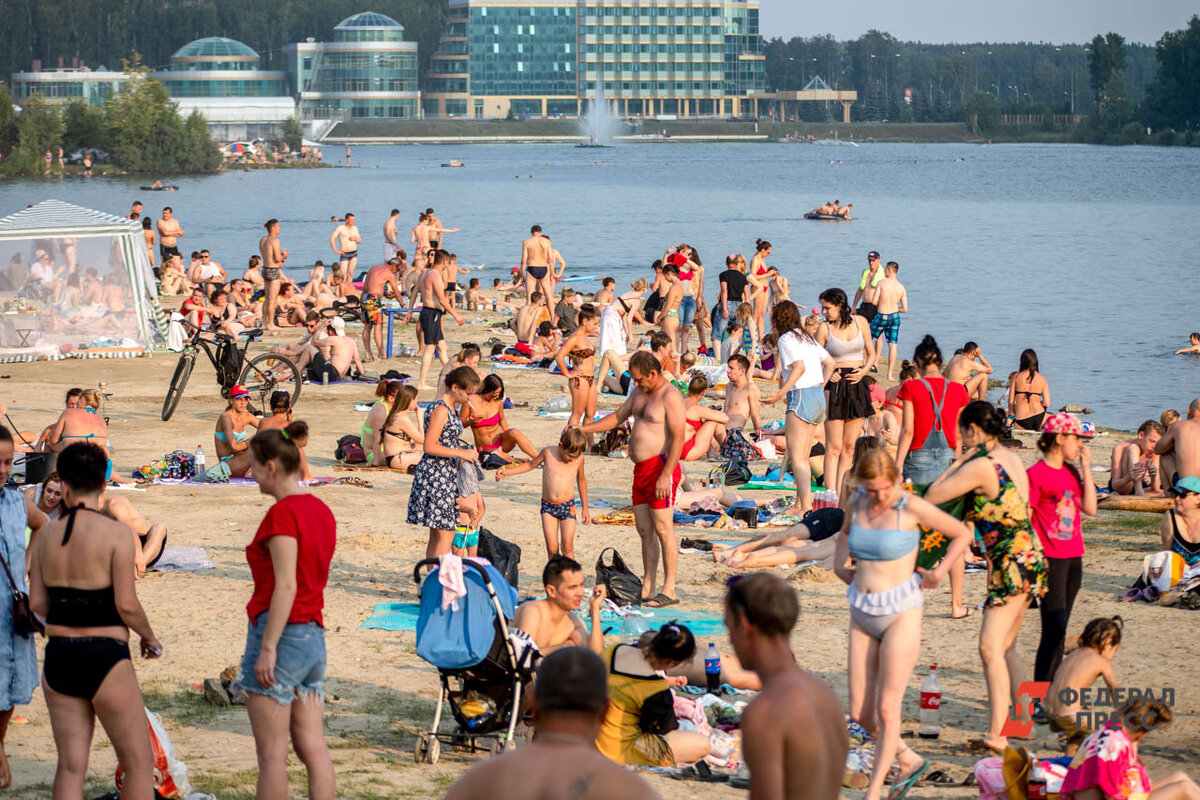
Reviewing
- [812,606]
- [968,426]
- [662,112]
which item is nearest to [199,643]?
[812,606]

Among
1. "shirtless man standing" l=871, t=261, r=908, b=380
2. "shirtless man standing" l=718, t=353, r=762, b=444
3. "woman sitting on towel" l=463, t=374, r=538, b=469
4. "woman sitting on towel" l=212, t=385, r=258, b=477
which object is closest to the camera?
"woman sitting on towel" l=463, t=374, r=538, b=469

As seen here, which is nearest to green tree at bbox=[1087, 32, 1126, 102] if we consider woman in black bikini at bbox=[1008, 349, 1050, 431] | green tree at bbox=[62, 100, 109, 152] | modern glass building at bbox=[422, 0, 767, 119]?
modern glass building at bbox=[422, 0, 767, 119]

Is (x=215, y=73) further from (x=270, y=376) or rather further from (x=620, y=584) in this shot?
(x=620, y=584)

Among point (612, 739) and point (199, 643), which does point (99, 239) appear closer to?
point (199, 643)

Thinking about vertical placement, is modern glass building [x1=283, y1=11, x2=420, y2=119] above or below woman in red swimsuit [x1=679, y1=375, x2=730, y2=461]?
above

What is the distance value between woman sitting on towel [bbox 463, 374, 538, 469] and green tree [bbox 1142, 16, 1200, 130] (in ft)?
464

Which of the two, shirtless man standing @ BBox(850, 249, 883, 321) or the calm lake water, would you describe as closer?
shirtless man standing @ BBox(850, 249, 883, 321)

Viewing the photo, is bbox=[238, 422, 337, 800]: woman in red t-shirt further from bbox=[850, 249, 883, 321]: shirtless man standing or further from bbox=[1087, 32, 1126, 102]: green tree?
bbox=[1087, 32, 1126, 102]: green tree

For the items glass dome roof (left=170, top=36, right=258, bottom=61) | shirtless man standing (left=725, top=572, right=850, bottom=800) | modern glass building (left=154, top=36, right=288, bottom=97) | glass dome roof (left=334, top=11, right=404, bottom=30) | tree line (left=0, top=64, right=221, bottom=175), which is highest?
glass dome roof (left=334, top=11, right=404, bottom=30)

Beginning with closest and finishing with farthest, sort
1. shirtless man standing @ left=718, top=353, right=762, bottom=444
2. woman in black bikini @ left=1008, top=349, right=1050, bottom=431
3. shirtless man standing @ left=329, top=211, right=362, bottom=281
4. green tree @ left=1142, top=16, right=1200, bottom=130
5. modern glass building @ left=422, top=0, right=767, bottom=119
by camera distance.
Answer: shirtless man standing @ left=718, top=353, right=762, bottom=444 < woman in black bikini @ left=1008, top=349, right=1050, bottom=431 < shirtless man standing @ left=329, top=211, right=362, bottom=281 < green tree @ left=1142, top=16, right=1200, bottom=130 < modern glass building @ left=422, top=0, right=767, bottom=119

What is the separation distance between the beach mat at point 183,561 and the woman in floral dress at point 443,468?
2.00 metres

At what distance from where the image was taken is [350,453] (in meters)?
14.2

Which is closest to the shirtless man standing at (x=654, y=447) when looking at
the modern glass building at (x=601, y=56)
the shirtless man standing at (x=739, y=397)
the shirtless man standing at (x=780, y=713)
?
the shirtless man standing at (x=739, y=397)

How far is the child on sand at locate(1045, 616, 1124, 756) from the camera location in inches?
267
